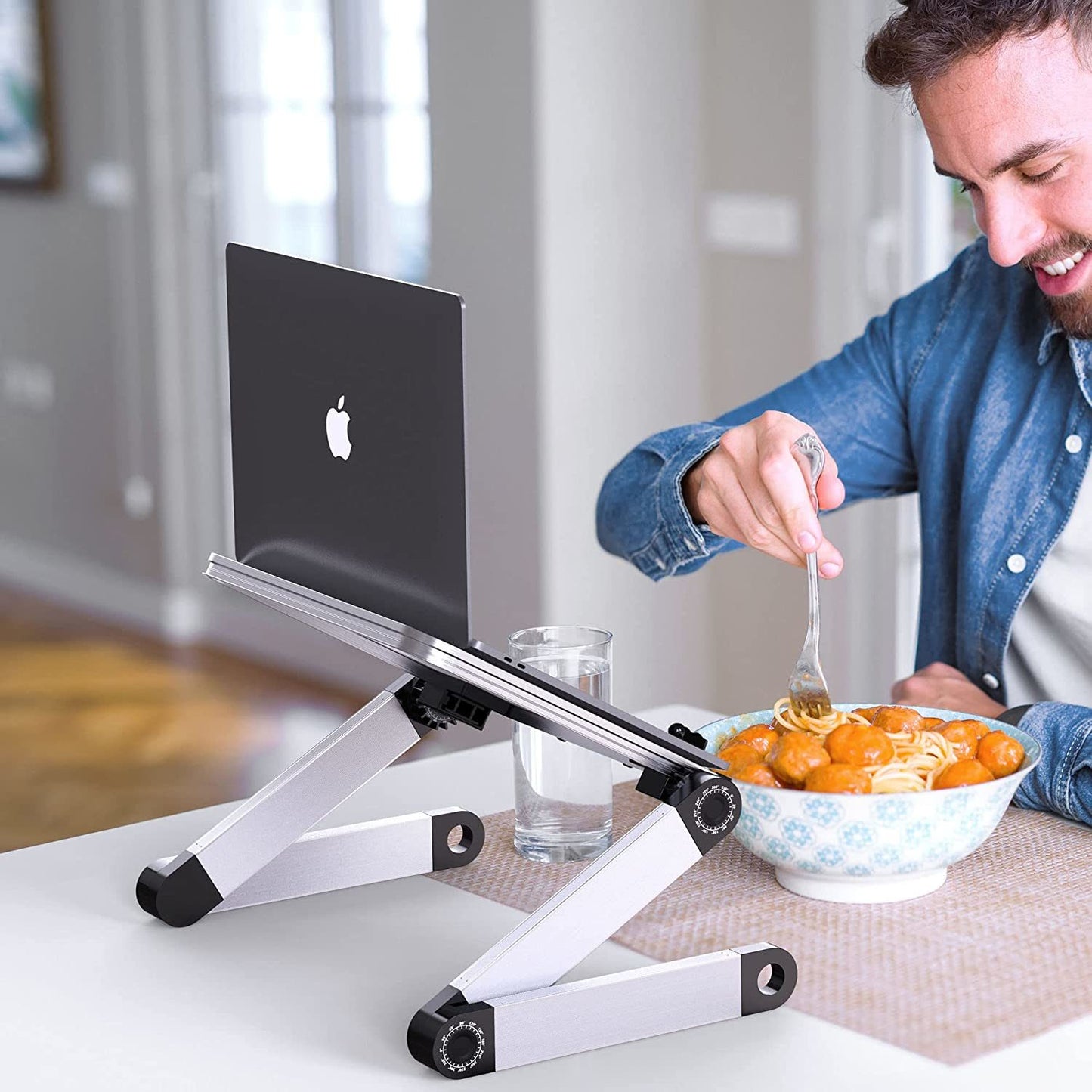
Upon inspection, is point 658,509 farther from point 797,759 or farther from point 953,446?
point 797,759

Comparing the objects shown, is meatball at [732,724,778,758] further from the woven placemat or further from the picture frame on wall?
the picture frame on wall

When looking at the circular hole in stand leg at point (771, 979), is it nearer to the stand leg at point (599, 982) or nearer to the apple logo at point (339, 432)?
the stand leg at point (599, 982)

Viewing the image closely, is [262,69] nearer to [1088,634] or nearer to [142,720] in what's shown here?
[142,720]

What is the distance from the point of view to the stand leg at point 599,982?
903mm

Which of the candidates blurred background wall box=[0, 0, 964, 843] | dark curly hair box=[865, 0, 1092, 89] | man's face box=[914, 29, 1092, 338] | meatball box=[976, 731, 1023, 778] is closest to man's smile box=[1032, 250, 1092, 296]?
man's face box=[914, 29, 1092, 338]

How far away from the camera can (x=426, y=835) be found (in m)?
1.20

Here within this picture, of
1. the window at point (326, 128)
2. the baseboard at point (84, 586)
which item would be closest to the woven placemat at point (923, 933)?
the window at point (326, 128)

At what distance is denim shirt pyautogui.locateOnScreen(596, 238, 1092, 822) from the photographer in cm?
163

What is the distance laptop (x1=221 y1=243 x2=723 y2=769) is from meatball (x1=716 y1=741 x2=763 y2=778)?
0.46ft

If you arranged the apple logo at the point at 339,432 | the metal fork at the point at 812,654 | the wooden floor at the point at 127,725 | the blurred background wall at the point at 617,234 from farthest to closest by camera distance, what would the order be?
the wooden floor at the point at 127,725
the blurred background wall at the point at 617,234
the metal fork at the point at 812,654
the apple logo at the point at 339,432

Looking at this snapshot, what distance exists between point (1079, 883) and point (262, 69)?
3690 mm

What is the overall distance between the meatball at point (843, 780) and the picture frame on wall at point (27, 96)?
4.53m

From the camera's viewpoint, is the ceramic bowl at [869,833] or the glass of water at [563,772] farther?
the glass of water at [563,772]

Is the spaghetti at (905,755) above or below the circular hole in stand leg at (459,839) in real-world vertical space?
above
